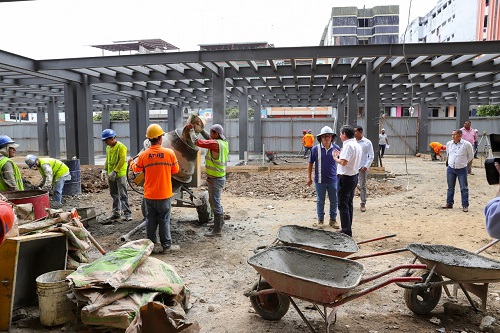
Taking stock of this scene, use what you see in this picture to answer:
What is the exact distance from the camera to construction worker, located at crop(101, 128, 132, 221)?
7.32 metres

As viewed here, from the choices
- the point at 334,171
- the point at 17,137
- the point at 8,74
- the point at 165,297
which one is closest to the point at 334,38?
the point at 17,137

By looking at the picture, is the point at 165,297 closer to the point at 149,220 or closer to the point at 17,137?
the point at 149,220

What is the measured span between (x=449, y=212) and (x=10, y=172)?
857cm

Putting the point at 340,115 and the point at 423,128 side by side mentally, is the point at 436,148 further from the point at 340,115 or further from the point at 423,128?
the point at 340,115

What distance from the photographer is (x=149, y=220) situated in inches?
217

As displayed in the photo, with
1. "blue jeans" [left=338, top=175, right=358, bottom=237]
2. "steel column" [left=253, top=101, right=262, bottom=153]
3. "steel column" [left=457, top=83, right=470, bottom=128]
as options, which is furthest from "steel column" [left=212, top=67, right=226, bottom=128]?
"steel column" [left=457, top=83, right=470, bottom=128]

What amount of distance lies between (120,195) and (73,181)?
339 cm

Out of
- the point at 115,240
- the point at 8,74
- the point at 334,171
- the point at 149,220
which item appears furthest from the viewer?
the point at 8,74

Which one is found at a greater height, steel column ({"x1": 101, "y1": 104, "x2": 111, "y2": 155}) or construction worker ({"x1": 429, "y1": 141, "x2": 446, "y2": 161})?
steel column ({"x1": 101, "y1": 104, "x2": 111, "y2": 155})

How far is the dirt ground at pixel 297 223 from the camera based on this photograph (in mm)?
3533

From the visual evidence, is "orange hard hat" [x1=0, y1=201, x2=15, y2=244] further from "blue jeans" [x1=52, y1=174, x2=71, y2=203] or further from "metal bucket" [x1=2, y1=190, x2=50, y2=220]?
"blue jeans" [x1=52, y1=174, x2=71, y2=203]

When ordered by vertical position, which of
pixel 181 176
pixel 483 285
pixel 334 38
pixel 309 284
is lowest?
pixel 483 285

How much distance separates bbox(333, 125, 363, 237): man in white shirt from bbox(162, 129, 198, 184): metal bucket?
250 centimetres

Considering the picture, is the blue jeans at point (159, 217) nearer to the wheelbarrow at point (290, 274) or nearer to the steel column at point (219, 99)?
the wheelbarrow at point (290, 274)
